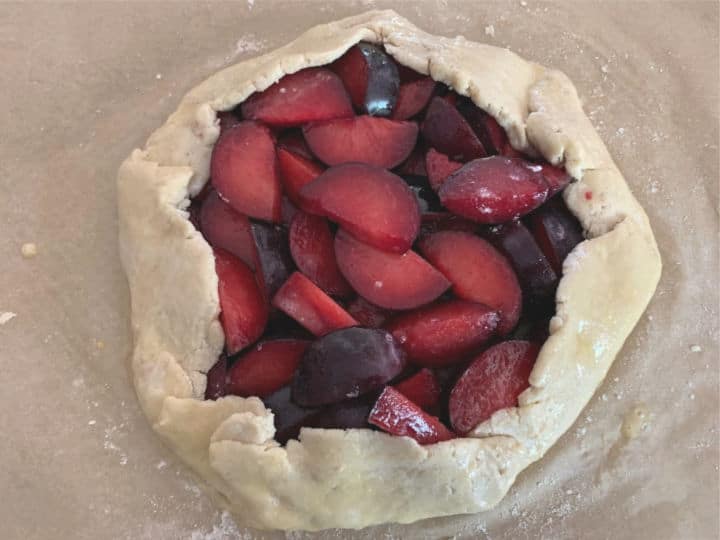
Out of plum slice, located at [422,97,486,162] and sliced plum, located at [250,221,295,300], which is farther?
plum slice, located at [422,97,486,162]

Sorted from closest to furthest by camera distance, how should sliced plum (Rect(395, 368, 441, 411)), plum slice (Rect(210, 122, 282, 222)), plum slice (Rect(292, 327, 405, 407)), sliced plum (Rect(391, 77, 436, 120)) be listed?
plum slice (Rect(292, 327, 405, 407)) < sliced plum (Rect(395, 368, 441, 411)) < plum slice (Rect(210, 122, 282, 222)) < sliced plum (Rect(391, 77, 436, 120))

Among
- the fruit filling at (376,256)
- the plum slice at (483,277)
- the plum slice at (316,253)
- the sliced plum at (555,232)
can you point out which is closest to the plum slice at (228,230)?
the fruit filling at (376,256)

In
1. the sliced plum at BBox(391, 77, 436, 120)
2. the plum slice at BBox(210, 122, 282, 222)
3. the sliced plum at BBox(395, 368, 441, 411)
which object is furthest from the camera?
the sliced plum at BBox(391, 77, 436, 120)

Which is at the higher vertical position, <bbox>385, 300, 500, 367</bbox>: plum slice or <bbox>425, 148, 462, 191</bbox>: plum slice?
<bbox>425, 148, 462, 191</bbox>: plum slice

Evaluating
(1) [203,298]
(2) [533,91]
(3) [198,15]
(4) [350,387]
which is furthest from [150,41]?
(4) [350,387]

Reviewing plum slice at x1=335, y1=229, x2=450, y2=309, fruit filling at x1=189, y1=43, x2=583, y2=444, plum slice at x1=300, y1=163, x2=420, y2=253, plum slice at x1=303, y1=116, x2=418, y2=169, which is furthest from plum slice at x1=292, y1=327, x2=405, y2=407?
plum slice at x1=303, y1=116, x2=418, y2=169

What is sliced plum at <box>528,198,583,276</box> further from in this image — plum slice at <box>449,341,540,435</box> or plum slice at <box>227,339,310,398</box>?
plum slice at <box>227,339,310,398</box>

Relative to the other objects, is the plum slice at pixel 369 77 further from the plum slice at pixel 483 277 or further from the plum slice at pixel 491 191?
the plum slice at pixel 483 277

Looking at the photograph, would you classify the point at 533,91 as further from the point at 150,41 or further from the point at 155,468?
the point at 155,468
